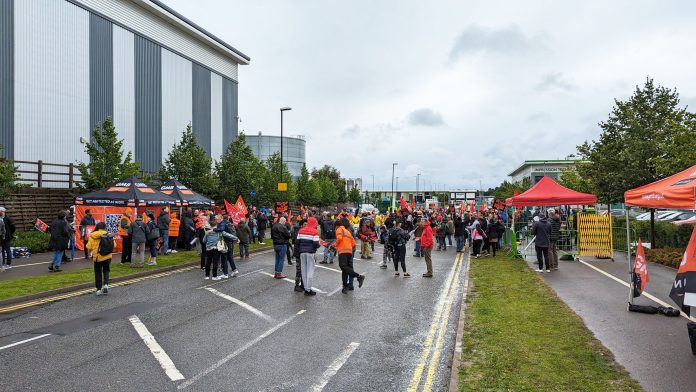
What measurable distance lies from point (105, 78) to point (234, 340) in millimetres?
30470

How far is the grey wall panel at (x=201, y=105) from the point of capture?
143 ft

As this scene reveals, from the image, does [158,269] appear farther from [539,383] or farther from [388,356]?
[539,383]

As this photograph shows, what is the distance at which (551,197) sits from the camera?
18.5m

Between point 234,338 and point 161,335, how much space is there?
120 cm

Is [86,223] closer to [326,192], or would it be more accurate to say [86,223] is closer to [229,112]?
[229,112]

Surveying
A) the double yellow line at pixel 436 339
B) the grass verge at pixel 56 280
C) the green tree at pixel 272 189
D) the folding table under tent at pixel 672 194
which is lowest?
the double yellow line at pixel 436 339

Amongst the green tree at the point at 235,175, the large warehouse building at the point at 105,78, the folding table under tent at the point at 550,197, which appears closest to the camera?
the folding table under tent at the point at 550,197

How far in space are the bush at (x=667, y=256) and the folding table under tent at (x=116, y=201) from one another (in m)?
17.7

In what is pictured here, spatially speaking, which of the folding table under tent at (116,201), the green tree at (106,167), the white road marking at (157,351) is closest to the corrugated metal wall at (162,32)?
the green tree at (106,167)

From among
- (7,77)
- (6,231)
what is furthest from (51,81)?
(6,231)

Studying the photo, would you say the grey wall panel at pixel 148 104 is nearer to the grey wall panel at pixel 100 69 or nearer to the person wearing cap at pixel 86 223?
the grey wall panel at pixel 100 69

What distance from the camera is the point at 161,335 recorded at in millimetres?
8070

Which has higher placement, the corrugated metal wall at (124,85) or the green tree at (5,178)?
the corrugated metal wall at (124,85)

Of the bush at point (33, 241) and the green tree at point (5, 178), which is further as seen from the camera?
the bush at point (33, 241)
